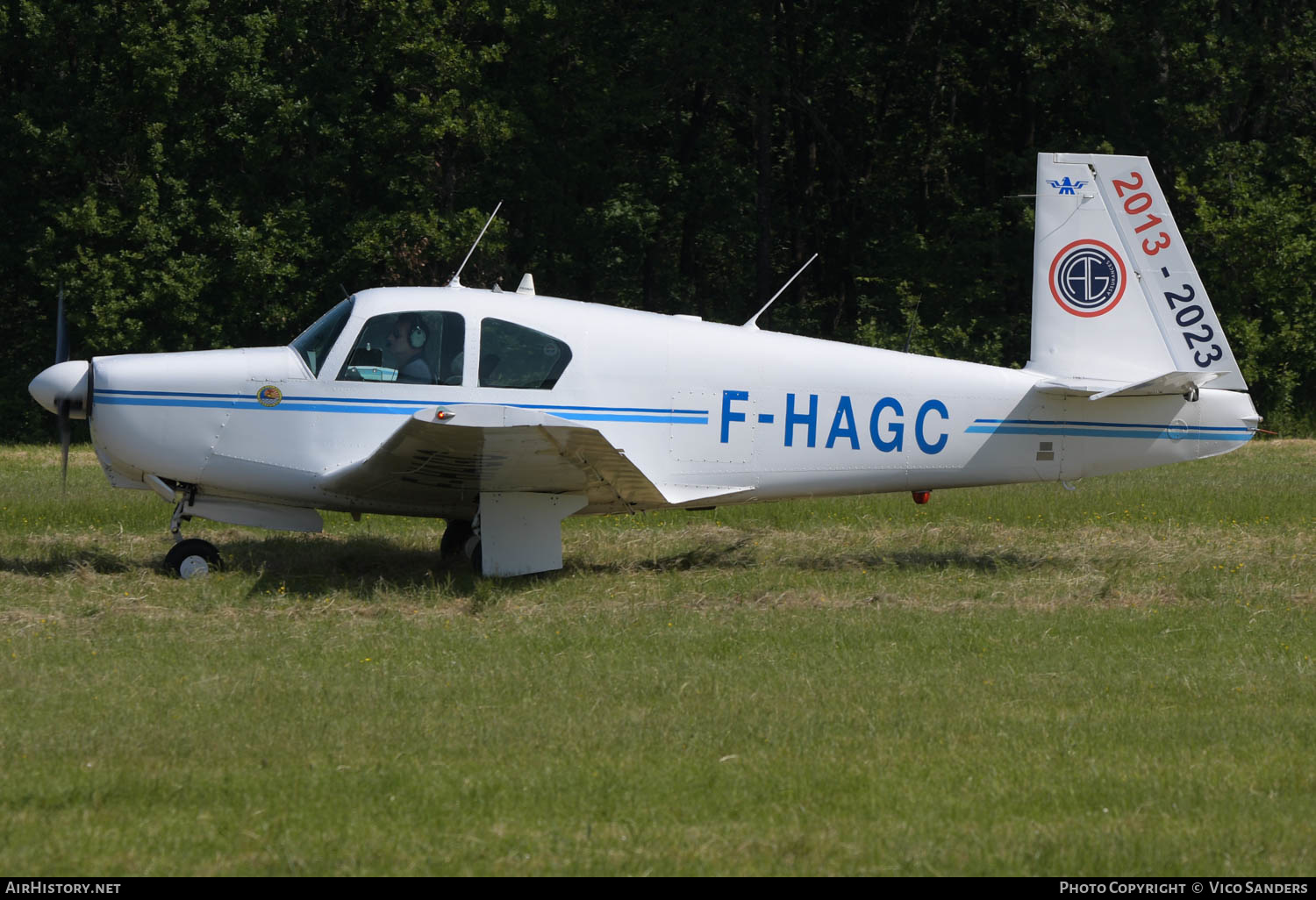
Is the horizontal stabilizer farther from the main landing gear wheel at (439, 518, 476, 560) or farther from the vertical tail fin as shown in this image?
the main landing gear wheel at (439, 518, 476, 560)

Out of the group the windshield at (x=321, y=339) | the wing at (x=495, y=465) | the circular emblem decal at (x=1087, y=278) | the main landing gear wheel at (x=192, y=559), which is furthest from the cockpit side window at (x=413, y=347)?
the circular emblem decal at (x=1087, y=278)

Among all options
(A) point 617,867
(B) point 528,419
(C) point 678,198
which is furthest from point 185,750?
(C) point 678,198

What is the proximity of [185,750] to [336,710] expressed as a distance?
797 millimetres

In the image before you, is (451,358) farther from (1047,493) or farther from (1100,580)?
(1047,493)

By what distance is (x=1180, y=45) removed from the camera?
24.7 metres

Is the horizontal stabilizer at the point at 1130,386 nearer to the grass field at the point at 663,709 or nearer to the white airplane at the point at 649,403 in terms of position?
the white airplane at the point at 649,403

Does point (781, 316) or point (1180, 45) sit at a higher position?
point (1180, 45)

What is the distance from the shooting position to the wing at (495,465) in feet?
26.4

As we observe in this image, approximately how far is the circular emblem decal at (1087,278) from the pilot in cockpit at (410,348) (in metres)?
4.85

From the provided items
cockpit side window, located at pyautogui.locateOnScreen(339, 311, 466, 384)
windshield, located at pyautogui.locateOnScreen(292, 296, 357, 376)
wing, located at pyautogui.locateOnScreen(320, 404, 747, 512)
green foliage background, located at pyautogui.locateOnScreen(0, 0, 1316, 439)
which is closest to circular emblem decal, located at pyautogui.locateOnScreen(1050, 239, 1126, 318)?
wing, located at pyautogui.locateOnScreen(320, 404, 747, 512)

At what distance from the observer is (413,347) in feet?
30.2

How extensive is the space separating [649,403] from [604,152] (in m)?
18.9

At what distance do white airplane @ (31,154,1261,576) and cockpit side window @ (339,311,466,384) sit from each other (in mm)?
14
